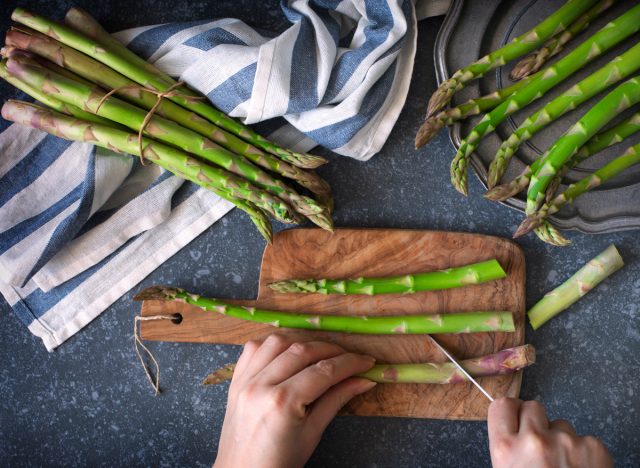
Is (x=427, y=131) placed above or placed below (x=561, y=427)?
above

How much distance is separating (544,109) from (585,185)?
0.66ft

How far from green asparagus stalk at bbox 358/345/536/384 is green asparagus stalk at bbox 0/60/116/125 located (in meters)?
0.89

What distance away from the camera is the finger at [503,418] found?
4.20 ft

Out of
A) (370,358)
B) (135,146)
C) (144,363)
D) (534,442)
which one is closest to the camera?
(534,442)

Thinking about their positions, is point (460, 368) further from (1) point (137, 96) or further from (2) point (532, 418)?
(1) point (137, 96)

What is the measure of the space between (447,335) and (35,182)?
1118 mm

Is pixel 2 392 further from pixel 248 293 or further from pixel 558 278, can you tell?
pixel 558 278

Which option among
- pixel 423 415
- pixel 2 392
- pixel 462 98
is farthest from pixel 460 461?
pixel 2 392

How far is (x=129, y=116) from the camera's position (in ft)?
4.37

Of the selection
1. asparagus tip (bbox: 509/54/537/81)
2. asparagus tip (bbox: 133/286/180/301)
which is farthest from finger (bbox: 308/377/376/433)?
asparagus tip (bbox: 509/54/537/81)

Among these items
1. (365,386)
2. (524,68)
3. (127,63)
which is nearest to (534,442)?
(365,386)

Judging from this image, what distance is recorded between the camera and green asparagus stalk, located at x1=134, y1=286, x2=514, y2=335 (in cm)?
143

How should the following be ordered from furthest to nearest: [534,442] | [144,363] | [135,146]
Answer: [144,363], [135,146], [534,442]

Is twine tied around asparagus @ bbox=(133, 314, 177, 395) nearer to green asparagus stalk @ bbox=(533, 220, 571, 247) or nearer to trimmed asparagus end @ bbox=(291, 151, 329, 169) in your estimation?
trimmed asparagus end @ bbox=(291, 151, 329, 169)
